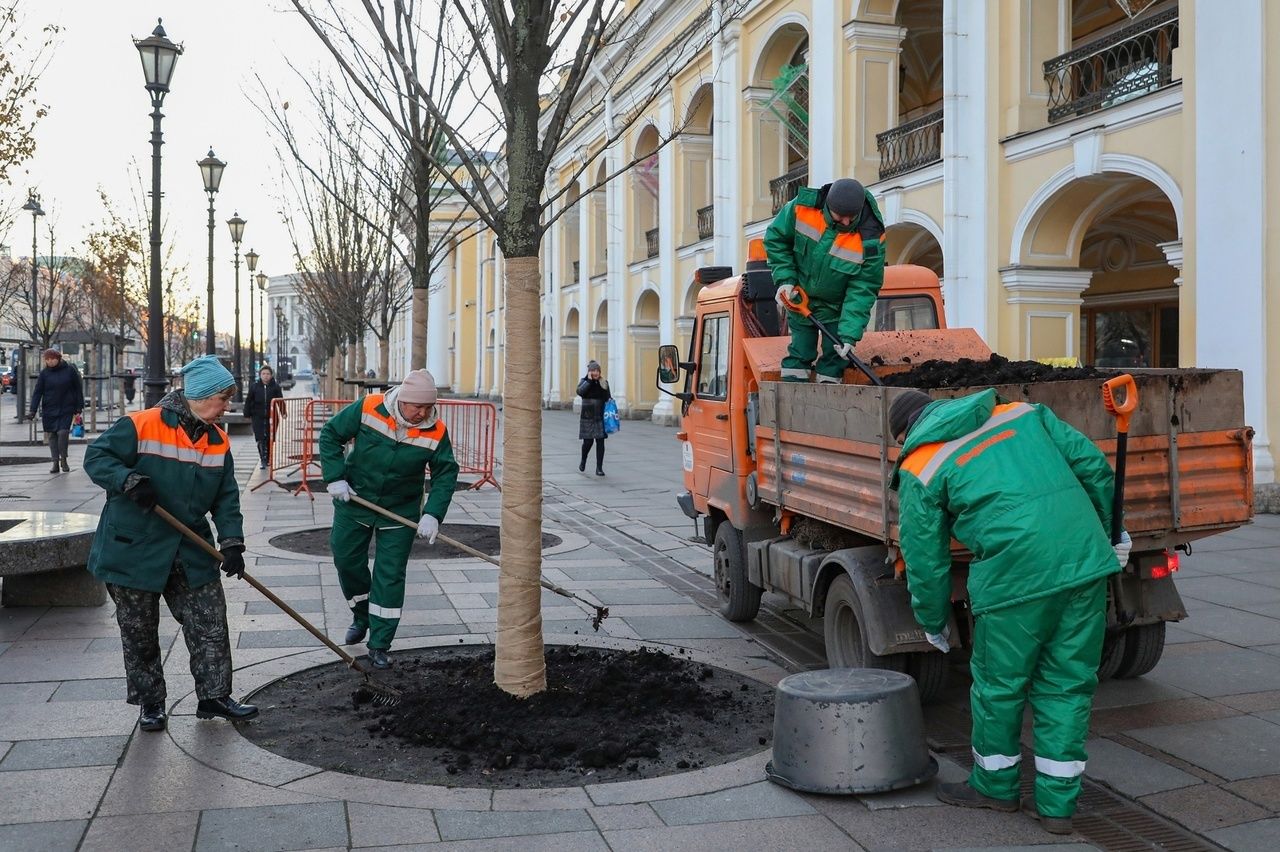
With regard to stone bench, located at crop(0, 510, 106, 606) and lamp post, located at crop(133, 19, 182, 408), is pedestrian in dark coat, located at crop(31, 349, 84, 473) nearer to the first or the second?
lamp post, located at crop(133, 19, 182, 408)

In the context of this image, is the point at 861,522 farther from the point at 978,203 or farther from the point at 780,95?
the point at 780,95

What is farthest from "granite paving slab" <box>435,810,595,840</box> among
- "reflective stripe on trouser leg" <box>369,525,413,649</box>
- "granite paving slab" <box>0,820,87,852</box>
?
"reflective stripe on trouser leg" <box>369,525,413,649</box>

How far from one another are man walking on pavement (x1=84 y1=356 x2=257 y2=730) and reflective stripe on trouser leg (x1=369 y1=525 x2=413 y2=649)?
1.00 metres

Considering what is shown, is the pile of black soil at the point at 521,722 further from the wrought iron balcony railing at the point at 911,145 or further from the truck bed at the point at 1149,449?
the wrought iron balcony railing at the point at 911,145

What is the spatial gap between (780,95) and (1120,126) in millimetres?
11192

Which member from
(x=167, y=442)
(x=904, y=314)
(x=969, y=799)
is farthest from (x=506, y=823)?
(x=904, y=314)

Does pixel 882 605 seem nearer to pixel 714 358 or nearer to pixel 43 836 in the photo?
pixel 714 358

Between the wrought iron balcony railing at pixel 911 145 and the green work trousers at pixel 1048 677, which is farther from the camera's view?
the wrought iron balcony railing at pixel 911 145

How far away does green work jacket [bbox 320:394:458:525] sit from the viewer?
6.46 meters

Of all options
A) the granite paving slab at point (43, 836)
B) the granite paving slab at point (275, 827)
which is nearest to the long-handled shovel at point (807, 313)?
the granite paving slab at point (275, 827)

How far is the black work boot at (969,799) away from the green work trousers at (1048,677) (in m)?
0.15

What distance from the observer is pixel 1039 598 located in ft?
13.2

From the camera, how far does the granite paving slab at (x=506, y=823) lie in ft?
13.4

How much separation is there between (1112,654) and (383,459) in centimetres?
392
